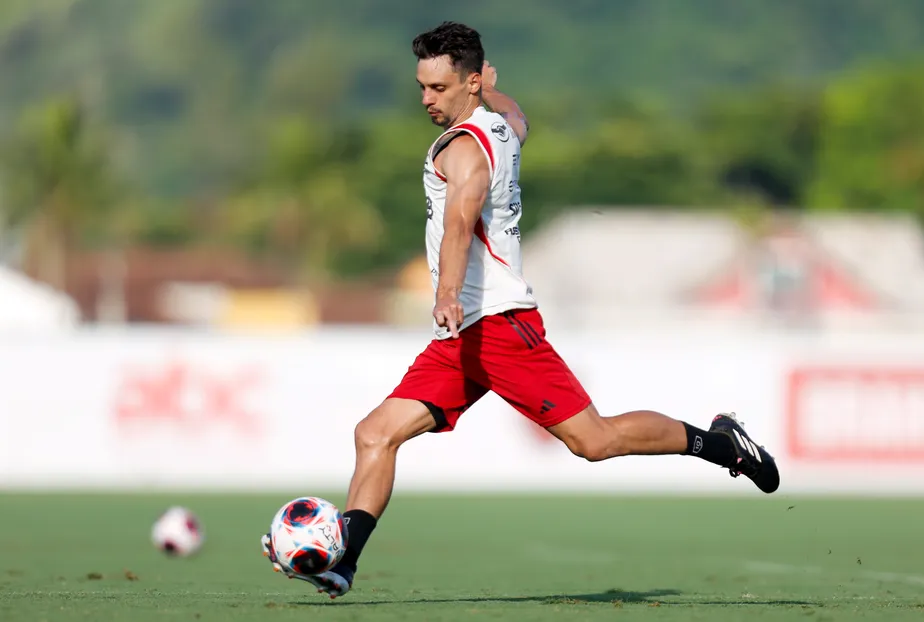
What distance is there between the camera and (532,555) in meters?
13.7

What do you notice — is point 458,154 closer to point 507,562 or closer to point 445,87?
point 445,87

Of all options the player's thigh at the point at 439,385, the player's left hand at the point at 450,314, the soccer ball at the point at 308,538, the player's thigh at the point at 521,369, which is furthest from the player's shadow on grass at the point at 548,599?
the player's left hand at the point at 450,314

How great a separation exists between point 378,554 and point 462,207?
6.05 metres

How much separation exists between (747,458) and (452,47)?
2605 mm

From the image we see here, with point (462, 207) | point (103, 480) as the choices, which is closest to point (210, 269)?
point (103, 480)

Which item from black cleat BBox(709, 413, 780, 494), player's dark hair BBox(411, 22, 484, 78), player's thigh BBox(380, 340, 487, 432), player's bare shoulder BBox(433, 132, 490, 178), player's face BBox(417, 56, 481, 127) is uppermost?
player's dark hair BBox(411, 22, 484, 78)

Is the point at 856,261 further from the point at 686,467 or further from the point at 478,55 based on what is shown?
the point at 478,55

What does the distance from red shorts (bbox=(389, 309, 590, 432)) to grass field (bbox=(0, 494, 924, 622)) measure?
0.99m

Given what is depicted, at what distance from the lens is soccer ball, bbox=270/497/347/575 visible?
8.02 metres

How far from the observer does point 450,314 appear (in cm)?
796

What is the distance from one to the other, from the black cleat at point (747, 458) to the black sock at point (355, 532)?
1897mm

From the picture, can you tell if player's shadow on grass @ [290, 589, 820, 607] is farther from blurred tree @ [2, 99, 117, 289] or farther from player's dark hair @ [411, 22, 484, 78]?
blurred tree @ [2, 99, 117, 289]

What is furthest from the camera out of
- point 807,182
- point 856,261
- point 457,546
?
point 807,182

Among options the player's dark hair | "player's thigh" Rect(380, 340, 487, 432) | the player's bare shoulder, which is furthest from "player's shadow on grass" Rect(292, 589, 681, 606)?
the player's dark hair
